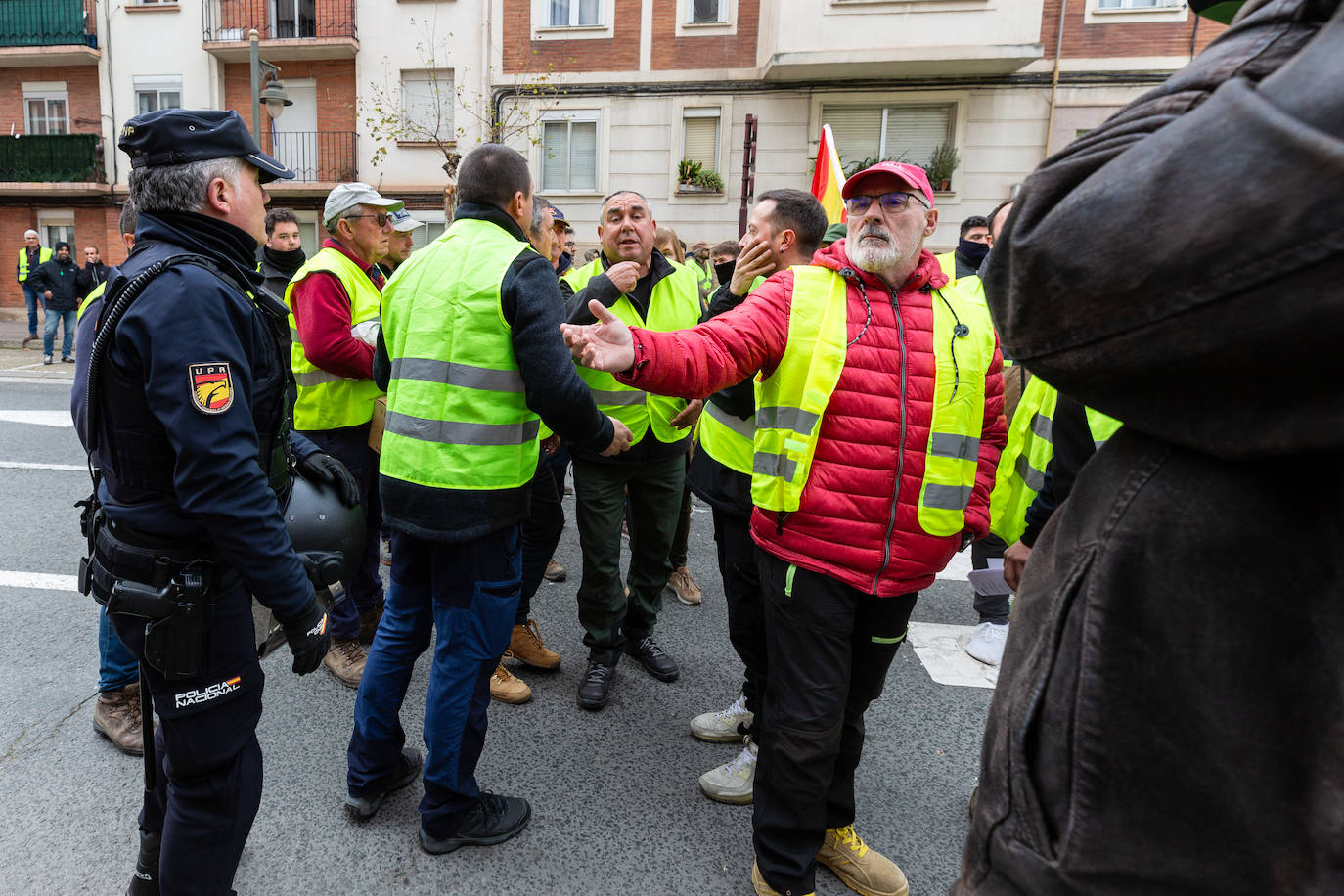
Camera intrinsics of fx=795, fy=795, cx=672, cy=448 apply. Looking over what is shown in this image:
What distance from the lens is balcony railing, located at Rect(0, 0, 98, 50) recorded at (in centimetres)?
1997

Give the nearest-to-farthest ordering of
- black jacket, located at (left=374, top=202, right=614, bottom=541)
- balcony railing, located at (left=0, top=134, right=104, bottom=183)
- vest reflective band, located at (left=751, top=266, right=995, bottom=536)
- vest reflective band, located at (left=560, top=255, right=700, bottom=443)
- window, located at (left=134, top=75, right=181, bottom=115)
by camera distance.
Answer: vest reflective band, located at (left=751, top=266, right=995, bottom=536), black jacket, located at (left=374, top=202, right=614, bottom=541), vest reflective band, located at (left=560, top=255, right=700, bottom=443), window, located at (left=134, top=75, right=181, bottom=115), balcony railing, located at (left=0, top=134, right=104, bottom=183)

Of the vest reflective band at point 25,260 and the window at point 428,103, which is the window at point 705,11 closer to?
the window at point 428,103

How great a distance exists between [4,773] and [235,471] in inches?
79.3

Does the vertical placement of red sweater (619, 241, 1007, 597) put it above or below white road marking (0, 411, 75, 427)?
above

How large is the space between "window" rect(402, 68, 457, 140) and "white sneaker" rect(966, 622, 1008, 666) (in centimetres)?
1735

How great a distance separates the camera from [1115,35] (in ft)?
49.9

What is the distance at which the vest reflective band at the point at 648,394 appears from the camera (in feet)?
12.1

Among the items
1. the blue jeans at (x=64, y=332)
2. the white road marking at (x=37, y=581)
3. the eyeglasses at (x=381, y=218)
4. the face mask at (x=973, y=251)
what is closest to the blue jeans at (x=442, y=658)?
the eyeglasses at (x=381, y=218)

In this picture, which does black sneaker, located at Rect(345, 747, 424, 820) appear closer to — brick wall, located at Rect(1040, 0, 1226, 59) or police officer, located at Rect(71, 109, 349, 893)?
police officer, located at Rect(71, 109, 349, 893)

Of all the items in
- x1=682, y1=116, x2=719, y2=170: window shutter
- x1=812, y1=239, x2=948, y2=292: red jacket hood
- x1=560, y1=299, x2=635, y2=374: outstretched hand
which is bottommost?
x1=560, y1=299, x2=635, y2=374: outstretched hand

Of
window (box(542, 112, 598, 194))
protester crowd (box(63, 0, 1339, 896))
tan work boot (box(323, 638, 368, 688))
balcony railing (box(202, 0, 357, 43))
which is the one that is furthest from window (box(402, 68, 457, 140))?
protester crowd (box(63, 0, 1339, 896))

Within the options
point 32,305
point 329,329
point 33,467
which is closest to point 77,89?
point 32,305

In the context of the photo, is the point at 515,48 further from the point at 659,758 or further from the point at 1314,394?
the point at 1314,394

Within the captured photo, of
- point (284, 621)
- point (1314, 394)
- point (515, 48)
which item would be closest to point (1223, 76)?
point (1314, 394)
